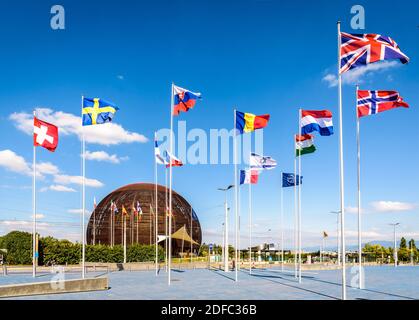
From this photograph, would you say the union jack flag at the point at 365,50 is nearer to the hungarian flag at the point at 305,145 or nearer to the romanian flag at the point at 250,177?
the hungarian flag at the point at 305,145

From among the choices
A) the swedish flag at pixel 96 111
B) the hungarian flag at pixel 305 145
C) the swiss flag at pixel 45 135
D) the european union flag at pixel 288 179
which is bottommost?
the european union flag at pixel 288 179

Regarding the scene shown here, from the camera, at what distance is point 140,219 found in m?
92.5

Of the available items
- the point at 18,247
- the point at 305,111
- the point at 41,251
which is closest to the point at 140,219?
the point at 41,251

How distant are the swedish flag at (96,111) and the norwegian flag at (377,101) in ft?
55.1

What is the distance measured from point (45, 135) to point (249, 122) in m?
14.7

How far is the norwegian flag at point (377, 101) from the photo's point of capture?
23.8 m

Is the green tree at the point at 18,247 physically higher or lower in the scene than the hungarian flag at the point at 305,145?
lower

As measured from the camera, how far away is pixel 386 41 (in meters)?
20.6

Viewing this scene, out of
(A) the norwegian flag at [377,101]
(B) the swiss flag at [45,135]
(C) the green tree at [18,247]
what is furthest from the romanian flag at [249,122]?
(C) the green tree at [18,247]

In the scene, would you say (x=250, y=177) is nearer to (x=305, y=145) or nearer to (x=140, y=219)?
(x=305, y=145)

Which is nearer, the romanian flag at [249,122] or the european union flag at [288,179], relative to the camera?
the romanian flag at [249,122]

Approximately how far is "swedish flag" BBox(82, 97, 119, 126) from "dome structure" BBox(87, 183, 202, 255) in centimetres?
5608
